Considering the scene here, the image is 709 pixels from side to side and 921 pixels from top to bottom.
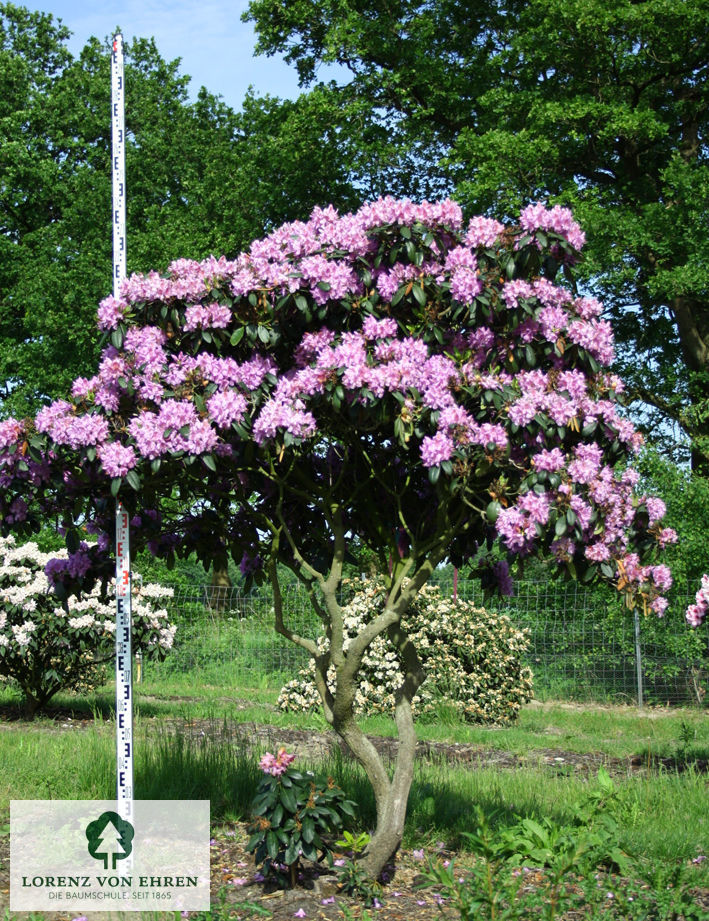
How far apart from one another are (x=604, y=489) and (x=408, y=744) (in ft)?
5.58

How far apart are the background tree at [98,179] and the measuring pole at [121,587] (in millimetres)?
13913

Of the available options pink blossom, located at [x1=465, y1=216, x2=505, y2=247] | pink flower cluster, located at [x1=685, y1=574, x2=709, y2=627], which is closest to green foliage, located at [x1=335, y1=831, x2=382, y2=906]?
pink blossom, located at [x1=465, y1=216, x2=505, y2=247]

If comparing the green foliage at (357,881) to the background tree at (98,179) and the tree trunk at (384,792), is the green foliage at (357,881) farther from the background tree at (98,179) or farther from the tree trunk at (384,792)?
the background tree at (98,179)

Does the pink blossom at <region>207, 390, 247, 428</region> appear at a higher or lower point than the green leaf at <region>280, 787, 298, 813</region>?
higher

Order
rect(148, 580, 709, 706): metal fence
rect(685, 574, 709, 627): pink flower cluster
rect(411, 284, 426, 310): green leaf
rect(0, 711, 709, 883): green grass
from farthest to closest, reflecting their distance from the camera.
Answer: rect(148, 580, 709, 706): metal fence
rect(685, 574, 709, 627): pink flower cluster
rect(0, 711, 709, 883): green grass
rect(411, 284, 426, 310): green leaf

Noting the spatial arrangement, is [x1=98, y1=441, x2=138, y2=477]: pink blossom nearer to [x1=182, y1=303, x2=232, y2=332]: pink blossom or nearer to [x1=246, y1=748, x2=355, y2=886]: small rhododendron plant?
[x1=182, y1=303, x2=232, y2=332]: pink blossom

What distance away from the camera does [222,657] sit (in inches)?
669

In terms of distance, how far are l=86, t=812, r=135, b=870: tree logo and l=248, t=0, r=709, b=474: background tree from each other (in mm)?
10800

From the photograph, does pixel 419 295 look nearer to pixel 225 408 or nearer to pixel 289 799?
pixel 225 408

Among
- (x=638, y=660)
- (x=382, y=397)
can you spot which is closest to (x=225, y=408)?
(x=382, y=397)

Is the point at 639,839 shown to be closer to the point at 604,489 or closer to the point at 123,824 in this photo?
the point at 604,489

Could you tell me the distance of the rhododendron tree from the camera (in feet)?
14.9

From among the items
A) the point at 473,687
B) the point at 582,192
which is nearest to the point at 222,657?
the point at 473,687

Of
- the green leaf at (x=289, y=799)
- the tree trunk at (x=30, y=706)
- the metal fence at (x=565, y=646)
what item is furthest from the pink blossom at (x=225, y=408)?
the metal fence at (x=565, y=646)
